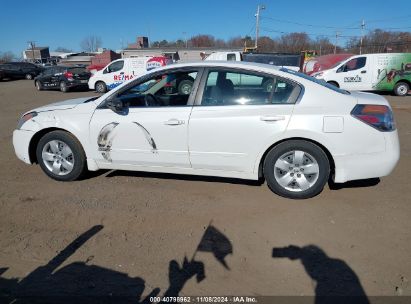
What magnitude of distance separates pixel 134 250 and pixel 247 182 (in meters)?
2.02

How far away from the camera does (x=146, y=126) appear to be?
13.4 ft

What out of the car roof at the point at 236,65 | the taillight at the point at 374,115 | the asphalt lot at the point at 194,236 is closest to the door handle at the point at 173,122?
the car roof at the point at 236,65

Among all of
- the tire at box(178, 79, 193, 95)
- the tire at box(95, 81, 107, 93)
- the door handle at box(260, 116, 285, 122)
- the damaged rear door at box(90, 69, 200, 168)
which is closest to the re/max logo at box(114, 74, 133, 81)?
the tire at box(95, 81, 107, 93)

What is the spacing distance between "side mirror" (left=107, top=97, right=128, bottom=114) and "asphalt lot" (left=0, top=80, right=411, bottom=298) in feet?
3.34

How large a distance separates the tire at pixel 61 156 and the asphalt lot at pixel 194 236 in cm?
16

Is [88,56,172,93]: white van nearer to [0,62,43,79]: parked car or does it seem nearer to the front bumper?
the front bumper

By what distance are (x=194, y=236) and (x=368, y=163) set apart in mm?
2107

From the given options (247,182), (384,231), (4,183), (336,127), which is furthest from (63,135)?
(384,231)

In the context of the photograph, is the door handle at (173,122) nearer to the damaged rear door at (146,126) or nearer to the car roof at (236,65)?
the damaged rear door at (146,126)

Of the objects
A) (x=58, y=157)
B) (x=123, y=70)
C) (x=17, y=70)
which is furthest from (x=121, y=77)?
(x=17, y=70)

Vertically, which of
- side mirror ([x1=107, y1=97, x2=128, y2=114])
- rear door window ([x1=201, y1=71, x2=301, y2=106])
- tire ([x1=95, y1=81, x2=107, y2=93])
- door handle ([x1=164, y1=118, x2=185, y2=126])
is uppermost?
rear door window ([x1=201, y1=71, x2=301, y2=106])

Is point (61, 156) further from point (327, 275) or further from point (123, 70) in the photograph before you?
point (123, 70)

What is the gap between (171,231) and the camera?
11.0ft

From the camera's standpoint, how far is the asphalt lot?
2580 mm
